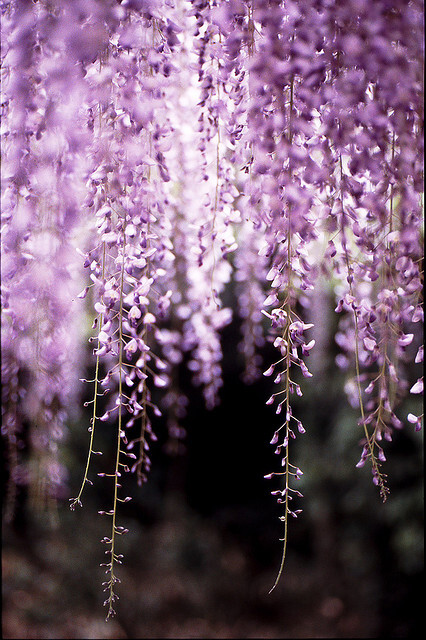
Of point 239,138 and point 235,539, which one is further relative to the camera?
point 235,539

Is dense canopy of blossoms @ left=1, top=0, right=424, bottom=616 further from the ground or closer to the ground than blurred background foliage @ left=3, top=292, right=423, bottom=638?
further from the ground

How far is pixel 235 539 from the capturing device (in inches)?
152

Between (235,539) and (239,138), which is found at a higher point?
(239,138)

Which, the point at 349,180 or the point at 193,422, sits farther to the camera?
the point at 193,422

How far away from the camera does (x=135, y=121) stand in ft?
2.95

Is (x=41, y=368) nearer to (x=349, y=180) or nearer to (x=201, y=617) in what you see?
(x=349, y=180)

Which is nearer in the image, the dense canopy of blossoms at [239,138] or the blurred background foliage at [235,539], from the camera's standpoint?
the dense canopy of blossoms at [239,138]

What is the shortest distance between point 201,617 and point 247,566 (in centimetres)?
51

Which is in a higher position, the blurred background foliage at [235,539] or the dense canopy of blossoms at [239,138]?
the dense canopy of blossoms at [239,138]

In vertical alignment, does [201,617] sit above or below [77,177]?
below

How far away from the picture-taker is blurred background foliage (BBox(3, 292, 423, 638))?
2.63 m

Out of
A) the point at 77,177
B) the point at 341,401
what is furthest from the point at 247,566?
the point at 77,177

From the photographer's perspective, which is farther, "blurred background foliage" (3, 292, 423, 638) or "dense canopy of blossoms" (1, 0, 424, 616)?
"blurred background foliage" (3, 292, 423, 638)

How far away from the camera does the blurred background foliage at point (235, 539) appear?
104 inches
